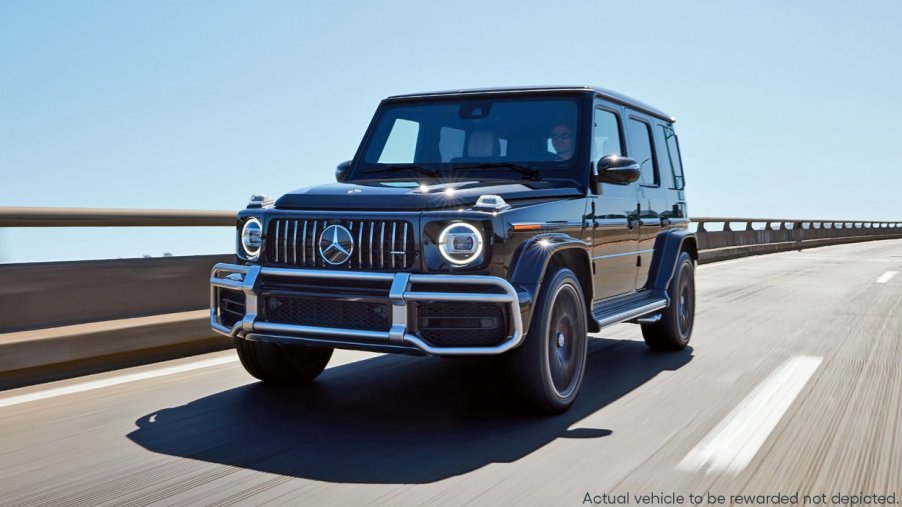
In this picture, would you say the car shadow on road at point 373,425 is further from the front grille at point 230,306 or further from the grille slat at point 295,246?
the grille slat at point 295,246

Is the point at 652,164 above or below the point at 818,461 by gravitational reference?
above

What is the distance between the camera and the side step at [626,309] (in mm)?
6070

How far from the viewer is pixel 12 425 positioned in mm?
4922

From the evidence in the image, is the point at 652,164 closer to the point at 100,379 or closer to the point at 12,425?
the point at 100,379

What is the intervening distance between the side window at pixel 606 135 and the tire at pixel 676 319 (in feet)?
4.76

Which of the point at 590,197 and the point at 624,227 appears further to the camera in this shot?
the point at 624,227

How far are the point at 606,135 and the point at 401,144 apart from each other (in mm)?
1408

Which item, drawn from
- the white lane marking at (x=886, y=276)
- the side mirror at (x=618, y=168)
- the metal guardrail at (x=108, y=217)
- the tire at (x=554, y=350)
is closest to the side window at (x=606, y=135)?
the side mirror at (x=618, y=168)

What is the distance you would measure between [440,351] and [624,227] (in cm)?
245

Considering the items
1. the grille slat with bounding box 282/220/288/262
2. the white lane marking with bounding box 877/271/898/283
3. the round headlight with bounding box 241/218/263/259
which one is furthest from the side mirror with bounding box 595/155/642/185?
the white lane marking with bounding box 877/271/898/283

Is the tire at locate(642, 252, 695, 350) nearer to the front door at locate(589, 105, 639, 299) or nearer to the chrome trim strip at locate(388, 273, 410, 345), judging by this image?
the front door at locate(589, 105, 639, 299)

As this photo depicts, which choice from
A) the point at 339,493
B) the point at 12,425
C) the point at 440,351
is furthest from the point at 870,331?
the point at 12,425

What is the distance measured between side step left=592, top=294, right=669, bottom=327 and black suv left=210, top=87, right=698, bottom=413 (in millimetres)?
21

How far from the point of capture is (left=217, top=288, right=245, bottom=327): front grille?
209 inches
